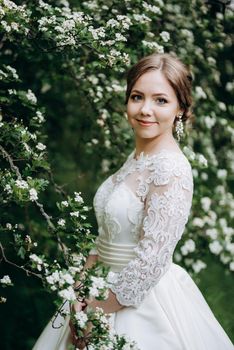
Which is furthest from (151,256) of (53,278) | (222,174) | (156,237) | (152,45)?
(222,174)

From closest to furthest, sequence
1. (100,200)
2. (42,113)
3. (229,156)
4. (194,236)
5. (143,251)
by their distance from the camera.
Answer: (143,251) < (100,200) < (42,113) < (194,236) < (229,156)

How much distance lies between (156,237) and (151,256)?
8 cm

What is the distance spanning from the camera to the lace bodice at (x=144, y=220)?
266cm

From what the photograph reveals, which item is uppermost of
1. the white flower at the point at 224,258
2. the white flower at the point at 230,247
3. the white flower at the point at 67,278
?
the white flower at the point at 67,278

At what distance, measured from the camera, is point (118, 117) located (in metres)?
4.12

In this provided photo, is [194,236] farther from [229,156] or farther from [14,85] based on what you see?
[14,85]

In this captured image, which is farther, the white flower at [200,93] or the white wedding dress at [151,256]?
the white flower at [200,93]

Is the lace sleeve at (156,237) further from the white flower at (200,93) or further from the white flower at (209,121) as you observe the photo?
the white flower at (209,121)

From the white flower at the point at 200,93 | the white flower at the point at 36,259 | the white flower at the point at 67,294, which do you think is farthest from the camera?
the white flower at the point at 200,93

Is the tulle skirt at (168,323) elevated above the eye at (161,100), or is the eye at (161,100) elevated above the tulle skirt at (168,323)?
the eye at (161,100)

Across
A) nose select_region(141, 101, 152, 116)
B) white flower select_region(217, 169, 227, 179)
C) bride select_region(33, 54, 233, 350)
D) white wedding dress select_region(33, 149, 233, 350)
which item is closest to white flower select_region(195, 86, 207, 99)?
white flower select_region(217, 169, 227, 179)

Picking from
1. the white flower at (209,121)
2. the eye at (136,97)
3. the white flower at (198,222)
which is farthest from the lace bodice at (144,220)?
the white flower at (209,121)

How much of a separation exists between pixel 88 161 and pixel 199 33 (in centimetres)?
198

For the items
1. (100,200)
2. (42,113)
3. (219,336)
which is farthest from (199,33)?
(219,336)
